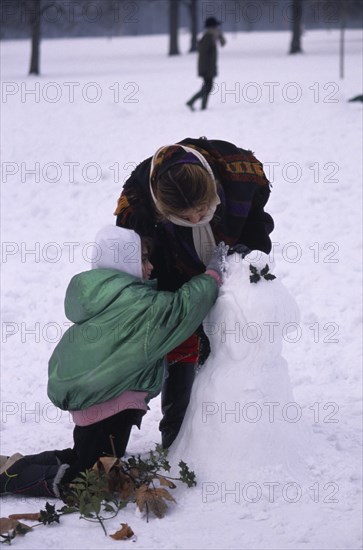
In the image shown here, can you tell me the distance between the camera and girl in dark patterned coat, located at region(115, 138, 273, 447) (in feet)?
12.3

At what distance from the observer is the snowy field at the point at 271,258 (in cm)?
394

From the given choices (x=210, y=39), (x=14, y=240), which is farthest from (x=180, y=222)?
(x=210, y=39)

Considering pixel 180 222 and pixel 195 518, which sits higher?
pixel 180 222

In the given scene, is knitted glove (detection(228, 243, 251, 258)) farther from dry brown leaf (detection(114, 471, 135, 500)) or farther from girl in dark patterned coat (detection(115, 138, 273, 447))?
dry brown leaf (detection(114, 471, 135, 500))

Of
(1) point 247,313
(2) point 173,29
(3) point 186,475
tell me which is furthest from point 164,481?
(2) point 173,29

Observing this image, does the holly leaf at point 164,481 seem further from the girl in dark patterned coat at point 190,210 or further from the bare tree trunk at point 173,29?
the bare tree trunk at point 173,29

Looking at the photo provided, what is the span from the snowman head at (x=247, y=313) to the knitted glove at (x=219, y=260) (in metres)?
0.03

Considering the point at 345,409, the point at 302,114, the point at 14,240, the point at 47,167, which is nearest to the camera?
the point at 345,409

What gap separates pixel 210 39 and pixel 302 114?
10.8 ft

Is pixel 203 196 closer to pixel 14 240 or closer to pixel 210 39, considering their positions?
pixel 14 240

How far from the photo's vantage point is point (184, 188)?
3.72 meters

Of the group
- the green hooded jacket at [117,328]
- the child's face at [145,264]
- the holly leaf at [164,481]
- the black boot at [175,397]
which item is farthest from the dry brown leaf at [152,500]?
the child's face at [145,264]

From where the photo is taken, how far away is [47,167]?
11.4 m

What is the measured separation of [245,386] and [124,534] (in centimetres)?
89
